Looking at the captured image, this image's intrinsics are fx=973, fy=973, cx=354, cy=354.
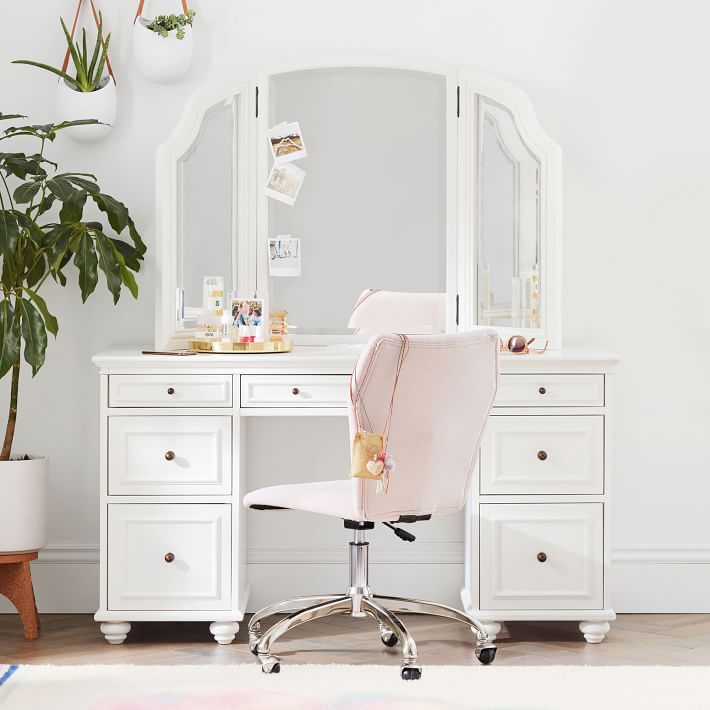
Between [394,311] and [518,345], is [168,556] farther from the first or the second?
[518,345]

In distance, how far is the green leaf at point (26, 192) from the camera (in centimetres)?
290

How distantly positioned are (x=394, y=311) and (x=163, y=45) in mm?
1178

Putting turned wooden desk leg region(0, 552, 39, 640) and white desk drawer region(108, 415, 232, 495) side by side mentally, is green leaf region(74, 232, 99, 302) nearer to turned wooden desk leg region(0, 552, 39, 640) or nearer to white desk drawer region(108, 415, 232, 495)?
white desk drawer region(108, 415, 232, 495)

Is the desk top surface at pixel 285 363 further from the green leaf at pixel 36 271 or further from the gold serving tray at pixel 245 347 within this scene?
the green leaf at pixel 36 271

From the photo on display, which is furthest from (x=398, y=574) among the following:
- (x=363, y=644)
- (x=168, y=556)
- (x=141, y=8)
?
(x=141, y=8)

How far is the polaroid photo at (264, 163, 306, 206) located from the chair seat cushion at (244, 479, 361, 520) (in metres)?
1.03

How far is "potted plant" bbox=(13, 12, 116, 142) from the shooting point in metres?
3.24

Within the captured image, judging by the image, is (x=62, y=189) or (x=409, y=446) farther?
(x=62, y=189)

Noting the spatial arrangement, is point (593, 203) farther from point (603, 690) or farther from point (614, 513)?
point (603, 690)

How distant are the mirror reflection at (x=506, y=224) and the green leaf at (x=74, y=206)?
1288 mm

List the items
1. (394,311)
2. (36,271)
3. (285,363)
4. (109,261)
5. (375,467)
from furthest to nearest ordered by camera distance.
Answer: (394,311) < (36,271) < (109,261) < (285,363) < (375,467)

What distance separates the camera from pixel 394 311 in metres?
3.34

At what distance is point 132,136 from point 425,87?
3.35 ft

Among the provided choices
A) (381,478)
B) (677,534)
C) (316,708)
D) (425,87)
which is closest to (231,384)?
(381,478)
